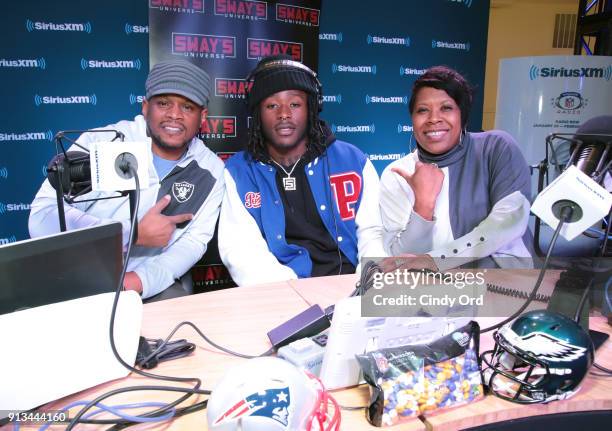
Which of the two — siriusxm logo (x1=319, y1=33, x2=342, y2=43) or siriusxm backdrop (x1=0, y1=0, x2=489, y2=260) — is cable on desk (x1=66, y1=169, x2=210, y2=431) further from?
siriusxm logo (x1=319, y1=33, x2=342, y2=43)

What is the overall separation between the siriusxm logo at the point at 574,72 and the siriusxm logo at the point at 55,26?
3970 mm

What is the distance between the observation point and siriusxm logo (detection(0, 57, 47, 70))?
340 centimetres

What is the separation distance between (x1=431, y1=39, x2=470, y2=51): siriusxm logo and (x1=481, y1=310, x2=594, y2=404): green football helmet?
4521 mm

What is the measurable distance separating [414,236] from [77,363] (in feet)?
4.72

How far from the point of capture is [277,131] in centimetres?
249

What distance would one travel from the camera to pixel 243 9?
11.8 ft

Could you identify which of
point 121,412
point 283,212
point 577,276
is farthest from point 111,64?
point 577,276

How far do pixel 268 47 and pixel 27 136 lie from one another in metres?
1.95

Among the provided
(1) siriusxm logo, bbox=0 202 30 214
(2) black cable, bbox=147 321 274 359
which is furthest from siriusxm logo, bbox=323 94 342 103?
(2) black cable, bbox=147 321 274 359

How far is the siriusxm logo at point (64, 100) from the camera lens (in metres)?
3.53

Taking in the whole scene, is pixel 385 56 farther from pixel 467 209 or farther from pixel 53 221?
pixel 53 221

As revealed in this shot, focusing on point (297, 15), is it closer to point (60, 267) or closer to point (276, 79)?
point (276, 79)

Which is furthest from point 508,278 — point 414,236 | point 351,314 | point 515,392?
point 351,314

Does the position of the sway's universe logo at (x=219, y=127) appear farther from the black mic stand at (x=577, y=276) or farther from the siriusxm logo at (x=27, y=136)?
the black mic stand at (x=577, y=276)
